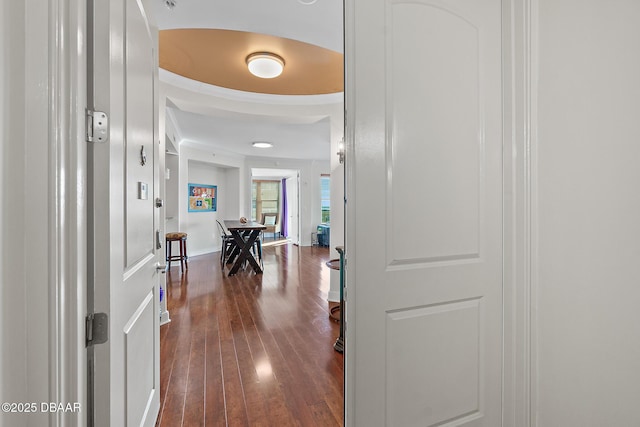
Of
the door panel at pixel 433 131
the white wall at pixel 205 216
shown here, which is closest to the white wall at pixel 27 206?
the door panel at pixel 433 131

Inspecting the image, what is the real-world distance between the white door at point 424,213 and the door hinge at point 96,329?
76 cm

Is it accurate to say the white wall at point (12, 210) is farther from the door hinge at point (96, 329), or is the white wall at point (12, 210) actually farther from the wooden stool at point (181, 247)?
the wooden stool at point (181, 247)

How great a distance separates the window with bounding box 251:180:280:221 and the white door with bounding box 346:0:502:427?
10.1 m

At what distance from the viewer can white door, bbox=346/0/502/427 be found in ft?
3.39

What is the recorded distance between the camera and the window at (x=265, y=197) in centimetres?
1095

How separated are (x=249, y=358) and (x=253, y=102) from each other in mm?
3119

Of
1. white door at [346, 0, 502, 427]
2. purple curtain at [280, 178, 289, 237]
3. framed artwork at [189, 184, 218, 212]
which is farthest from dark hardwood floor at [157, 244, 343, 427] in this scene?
purple curtain at [280, 178, 289, 237]

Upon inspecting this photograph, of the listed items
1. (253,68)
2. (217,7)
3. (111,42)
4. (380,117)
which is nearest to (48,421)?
(111,42)

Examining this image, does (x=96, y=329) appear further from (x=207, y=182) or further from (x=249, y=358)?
(x=207, y=182)

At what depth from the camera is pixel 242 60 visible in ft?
9.37

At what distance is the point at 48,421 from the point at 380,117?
4.20ft

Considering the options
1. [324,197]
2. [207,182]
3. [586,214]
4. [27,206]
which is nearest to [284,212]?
[324,197]

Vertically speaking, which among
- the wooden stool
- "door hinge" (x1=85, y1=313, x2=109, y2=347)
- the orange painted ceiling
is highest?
the orange painted ceiling

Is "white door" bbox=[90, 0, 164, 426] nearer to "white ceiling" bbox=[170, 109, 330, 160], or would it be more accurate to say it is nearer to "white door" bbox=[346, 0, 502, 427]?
"white door" bbox=[346, 0, 502, 427]
